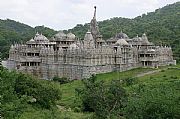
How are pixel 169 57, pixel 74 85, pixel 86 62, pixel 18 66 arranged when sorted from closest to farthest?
pixel 74 85 → pixel 86 62 → pixel 18 66 → pixel 169 57

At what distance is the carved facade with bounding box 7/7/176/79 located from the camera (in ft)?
254

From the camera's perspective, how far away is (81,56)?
7694cm

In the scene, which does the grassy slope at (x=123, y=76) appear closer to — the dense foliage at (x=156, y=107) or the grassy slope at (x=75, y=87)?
the grassy slope at (x=75, y=87)

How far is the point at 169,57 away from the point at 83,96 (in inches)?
1656

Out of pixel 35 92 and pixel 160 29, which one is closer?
pixel 35 92

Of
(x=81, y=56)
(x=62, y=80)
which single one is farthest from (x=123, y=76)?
(x=62, y=80)

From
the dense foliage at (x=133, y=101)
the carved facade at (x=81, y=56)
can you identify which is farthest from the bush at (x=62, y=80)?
the dense foliage at (x=133, y=101)

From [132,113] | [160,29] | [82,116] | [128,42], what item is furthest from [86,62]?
[160,29]

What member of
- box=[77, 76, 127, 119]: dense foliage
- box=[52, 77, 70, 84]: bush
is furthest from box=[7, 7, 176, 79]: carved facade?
box=[77, 76, 127, 119]: dense foliage

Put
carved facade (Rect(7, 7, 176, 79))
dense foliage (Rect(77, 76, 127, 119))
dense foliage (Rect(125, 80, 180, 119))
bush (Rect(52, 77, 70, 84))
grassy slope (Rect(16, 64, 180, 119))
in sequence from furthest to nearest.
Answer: bush (Rect(52, 77, 70, 84)), carved facade (Rect(7, 7, 176, 79)), grassy slope (Rect(16, 64, 180, 119)), dense foliage (Rect(77, 76, 127, 119)), dense foliage (Rect(125, 80, 180, 119))

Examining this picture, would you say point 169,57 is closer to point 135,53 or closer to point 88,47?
point 135,53

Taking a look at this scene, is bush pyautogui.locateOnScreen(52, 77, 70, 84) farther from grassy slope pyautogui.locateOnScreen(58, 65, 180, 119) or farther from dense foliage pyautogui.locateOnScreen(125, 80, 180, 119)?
dense foliage pyautogui.locateOnScreen(125, 80, 180, 119)

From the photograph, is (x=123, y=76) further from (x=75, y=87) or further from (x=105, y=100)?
(x=105, y=100)

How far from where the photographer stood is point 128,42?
93.8m
